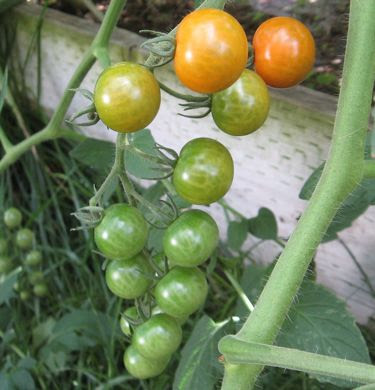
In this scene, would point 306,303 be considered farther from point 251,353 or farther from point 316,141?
point 251,353

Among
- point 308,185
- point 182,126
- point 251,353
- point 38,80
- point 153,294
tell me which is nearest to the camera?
point 251,353

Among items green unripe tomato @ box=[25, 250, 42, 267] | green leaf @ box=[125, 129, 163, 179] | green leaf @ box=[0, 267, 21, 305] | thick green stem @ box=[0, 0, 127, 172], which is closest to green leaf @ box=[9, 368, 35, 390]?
green leaf @ box=[0, 267, 21, 305]

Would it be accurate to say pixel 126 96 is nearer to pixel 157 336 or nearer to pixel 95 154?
pixel 157 336

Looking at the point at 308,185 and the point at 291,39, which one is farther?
the point at 308,185

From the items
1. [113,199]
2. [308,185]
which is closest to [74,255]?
[113,199]

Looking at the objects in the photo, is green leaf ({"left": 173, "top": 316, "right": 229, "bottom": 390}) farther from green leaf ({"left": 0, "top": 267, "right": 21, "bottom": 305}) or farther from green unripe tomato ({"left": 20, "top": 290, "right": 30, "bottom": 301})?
green unripe tomato ({"left": 20, "top": 290, "right": 30, "bottom": 301})

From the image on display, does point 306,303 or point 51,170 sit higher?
point 306,303

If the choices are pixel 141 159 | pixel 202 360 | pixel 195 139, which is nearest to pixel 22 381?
pixel 202 360
